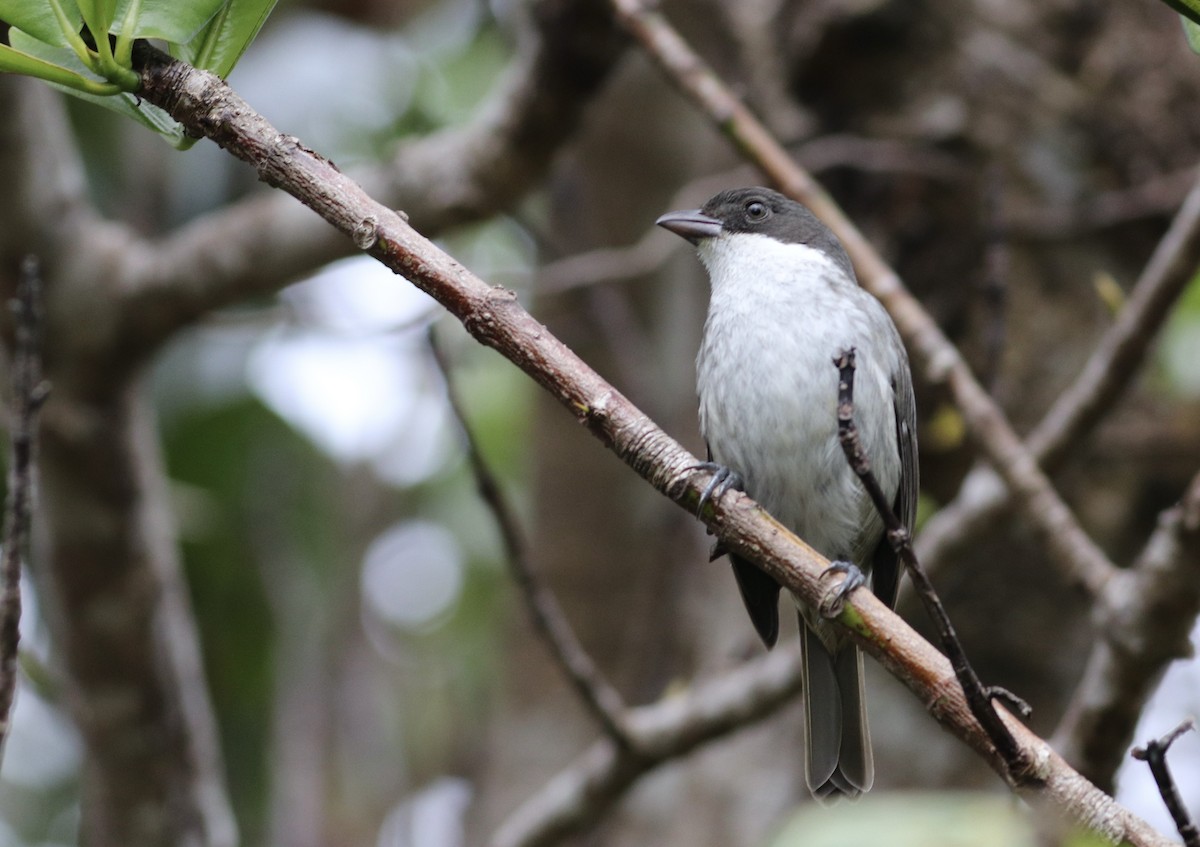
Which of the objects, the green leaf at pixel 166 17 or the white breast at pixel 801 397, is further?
the white breast at pixel 801 397

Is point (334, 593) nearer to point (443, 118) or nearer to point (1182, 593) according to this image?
point (443, 118)

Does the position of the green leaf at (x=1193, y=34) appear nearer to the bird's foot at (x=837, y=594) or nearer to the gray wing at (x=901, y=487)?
the bird's foot at (x=837, y=594)

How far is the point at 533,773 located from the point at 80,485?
2.08m

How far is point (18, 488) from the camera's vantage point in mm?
2115

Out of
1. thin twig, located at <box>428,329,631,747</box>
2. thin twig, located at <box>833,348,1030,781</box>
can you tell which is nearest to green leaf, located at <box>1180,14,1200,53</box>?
thin twig, located at <box>833,348,1030,781</box>

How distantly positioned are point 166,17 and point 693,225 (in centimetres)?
218

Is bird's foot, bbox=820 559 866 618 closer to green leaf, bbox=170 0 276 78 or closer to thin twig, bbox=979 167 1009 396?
green leaf, bbox=170 0 276 78

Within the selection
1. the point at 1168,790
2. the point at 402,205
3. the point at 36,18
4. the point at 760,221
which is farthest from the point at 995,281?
the point at 36,18

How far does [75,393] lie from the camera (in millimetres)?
3885

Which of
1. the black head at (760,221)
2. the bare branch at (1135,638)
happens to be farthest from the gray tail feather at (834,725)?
the black head at (760,221)

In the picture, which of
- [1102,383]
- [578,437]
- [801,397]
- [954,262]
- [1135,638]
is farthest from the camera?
[578,437]

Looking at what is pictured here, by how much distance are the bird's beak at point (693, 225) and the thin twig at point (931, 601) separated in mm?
1861

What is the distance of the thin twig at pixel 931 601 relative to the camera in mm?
1740

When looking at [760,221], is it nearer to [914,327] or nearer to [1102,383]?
[914,327]
